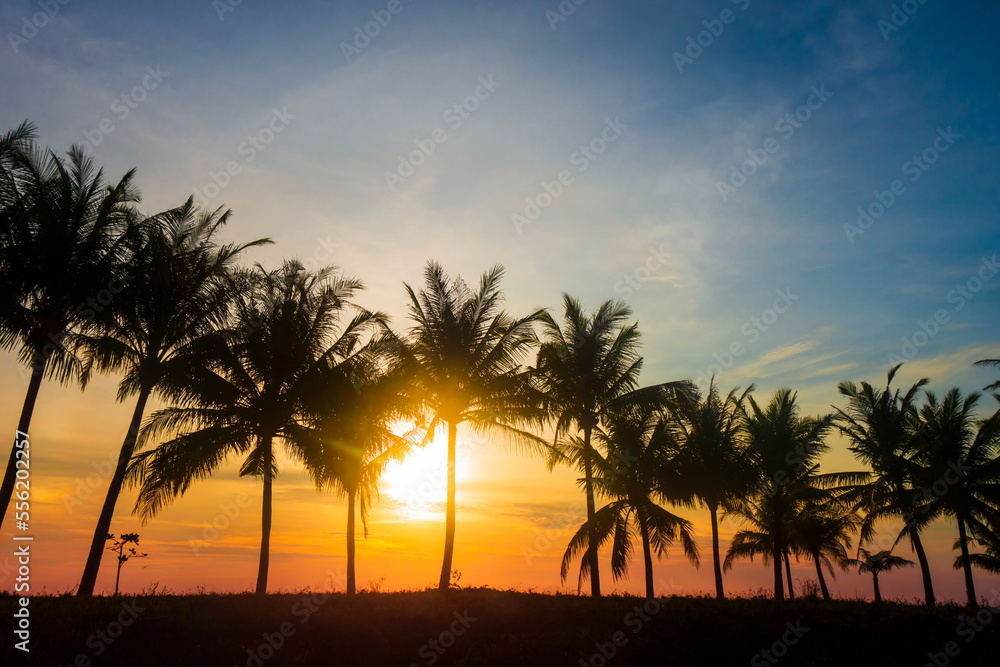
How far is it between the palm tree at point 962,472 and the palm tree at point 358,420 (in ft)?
86.8

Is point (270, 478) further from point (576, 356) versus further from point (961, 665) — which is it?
point (961, 665)

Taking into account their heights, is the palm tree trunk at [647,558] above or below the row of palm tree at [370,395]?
below

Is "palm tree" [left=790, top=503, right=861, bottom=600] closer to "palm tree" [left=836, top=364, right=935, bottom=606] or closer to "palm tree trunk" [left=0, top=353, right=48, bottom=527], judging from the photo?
"palm tree" [left=836, top=364, right=935, bottom=606]

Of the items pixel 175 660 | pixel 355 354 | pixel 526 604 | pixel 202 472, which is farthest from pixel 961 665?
pixel 202 472

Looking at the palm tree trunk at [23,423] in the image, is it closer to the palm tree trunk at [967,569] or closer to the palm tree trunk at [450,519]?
the palm tree trunk at [450,519]

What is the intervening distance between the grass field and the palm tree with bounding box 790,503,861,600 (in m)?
17.6

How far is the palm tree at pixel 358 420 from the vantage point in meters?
22.5

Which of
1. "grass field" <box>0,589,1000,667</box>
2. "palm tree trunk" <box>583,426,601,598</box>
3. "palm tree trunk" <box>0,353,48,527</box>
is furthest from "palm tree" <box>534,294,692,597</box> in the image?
"palm tree trunk" <box>0,353,48,527</box>

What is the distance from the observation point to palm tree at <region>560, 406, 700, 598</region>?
93.0 feet

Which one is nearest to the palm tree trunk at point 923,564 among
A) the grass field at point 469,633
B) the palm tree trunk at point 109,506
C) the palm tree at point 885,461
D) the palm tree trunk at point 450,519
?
the palm tree at point 885,461

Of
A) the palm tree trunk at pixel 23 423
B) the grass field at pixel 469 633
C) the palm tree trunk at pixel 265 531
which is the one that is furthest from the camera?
the palm tree trunk at pixel 265 531

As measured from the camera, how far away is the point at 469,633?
16109mm

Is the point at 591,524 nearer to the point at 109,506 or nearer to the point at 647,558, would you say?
the point at 647,558

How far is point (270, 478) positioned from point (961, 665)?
2132cm
